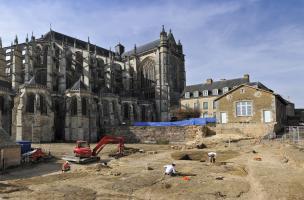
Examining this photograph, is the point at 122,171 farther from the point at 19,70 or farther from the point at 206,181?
the point at 19,70

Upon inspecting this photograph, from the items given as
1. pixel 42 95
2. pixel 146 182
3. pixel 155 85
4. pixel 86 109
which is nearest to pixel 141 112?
pixel 155 85

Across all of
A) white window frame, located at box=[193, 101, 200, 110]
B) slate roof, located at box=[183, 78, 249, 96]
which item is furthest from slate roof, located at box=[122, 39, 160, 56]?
white window frame, located at box=[193, 101, 200, 110]

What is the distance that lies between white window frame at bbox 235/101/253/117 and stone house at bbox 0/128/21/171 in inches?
935

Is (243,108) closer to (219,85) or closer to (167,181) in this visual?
(219,85)

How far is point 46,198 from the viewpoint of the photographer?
1248 cm

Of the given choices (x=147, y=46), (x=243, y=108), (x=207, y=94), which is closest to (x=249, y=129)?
(x=243, y=108)

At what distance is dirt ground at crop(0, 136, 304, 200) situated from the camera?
505 inches

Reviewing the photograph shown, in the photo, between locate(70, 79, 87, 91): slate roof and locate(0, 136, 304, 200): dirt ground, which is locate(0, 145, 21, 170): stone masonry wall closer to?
locate(0, 136, 304, 200): dirt ground

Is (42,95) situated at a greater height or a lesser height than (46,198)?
greater

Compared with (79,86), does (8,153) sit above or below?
below

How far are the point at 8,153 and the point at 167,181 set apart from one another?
1238 cm

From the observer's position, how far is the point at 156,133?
42.8 metres

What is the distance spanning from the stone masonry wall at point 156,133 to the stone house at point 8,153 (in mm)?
21920

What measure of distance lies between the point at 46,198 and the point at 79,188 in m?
2.23
